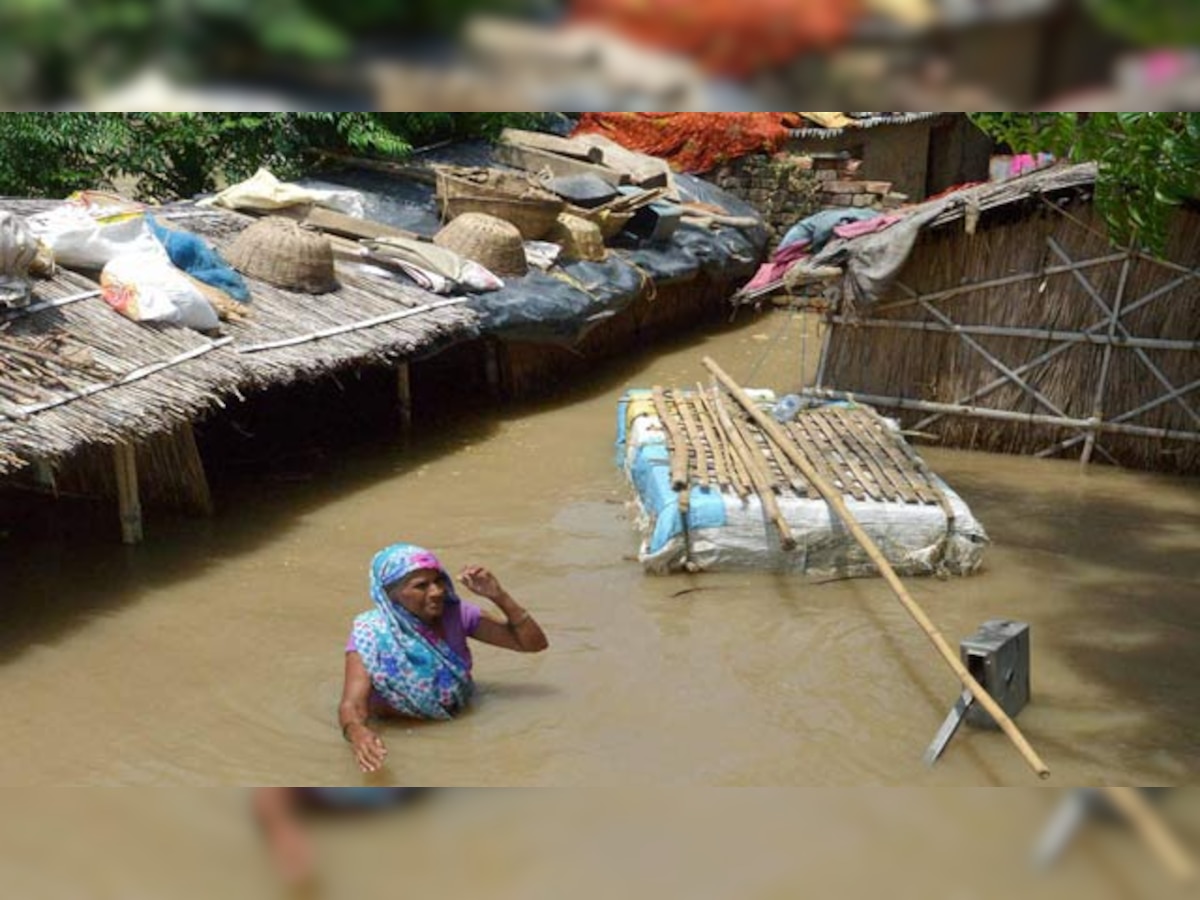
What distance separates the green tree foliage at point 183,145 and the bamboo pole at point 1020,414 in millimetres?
4303

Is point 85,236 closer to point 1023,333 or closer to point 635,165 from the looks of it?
point 1023,333

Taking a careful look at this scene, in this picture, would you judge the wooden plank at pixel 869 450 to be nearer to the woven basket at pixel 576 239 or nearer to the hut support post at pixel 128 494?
the woven basket at pixel 576 239

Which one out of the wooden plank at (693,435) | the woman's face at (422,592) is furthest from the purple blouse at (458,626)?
the wooden plank at (693,435)

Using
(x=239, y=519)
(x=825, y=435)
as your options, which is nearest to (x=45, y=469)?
(x=239, y=519)

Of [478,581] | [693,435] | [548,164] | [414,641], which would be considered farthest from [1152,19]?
[548,164]

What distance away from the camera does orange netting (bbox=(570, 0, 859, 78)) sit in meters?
0.99

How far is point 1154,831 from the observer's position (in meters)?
0.94

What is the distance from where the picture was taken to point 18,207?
8.34 meters

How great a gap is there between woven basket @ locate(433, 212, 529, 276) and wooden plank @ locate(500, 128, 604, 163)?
11.0 ft

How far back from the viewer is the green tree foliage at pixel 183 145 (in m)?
11.4

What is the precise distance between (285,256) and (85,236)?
1.51 meters

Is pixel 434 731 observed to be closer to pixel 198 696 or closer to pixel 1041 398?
pixel 198 696

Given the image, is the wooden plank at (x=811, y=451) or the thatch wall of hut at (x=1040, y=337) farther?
the thatch wall of hut at (x=1040, y=337)

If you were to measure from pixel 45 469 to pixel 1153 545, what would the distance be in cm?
698
